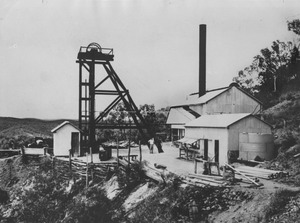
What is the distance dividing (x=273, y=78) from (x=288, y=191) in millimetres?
38407

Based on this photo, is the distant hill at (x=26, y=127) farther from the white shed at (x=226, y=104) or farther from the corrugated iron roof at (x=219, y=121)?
the corrugated iron roof at (x=219, y=121)

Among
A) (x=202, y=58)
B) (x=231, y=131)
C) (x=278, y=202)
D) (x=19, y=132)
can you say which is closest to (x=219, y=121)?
(x=231, y=131)

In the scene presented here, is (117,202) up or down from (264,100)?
down

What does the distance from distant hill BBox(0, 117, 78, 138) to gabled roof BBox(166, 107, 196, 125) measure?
16167mm

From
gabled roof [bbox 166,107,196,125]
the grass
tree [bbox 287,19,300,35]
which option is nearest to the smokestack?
gabled roof [bbox 166,107,196,125]

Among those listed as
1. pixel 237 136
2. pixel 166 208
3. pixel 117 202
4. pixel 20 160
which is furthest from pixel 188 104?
pixel 166 208

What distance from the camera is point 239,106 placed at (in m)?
37.1

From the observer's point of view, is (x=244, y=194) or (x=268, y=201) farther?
(x=244, y=194)

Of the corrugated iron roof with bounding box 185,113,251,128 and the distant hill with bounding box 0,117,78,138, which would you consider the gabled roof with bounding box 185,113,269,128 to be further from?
the distant hill with bounding box 0,117,78,138

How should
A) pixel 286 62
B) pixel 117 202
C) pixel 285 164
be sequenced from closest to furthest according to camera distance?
pixel 117 202 → pixel 285 164 → pixel 286 62

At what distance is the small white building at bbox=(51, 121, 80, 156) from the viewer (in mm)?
28844

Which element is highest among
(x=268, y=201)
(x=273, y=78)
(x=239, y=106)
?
(x=273, y=78)

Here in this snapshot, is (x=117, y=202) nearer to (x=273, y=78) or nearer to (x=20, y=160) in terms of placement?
(x=20, y=160)

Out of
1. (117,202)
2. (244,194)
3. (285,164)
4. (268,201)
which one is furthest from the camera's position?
(285,164)
